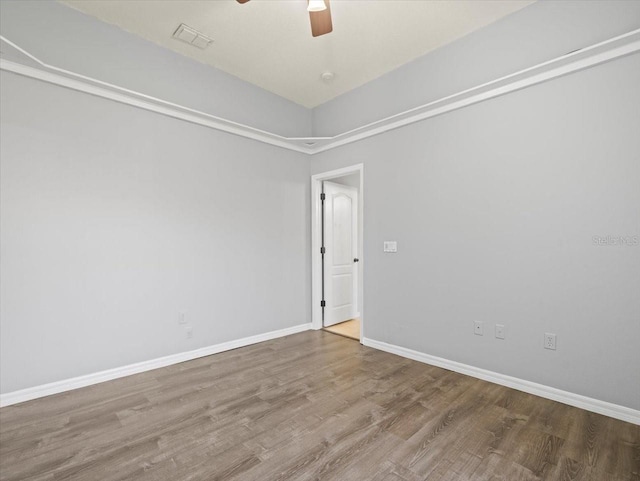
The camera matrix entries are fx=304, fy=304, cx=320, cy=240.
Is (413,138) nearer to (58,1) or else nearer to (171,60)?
(171,60)

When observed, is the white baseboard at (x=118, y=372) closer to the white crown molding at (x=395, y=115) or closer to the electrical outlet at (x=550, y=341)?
the white crown molding at (x=395, y=115)

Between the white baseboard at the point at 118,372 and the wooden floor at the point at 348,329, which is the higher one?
the white baseboard at the point at 118,372

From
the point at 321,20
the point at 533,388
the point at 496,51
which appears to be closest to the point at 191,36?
the point at 321,20

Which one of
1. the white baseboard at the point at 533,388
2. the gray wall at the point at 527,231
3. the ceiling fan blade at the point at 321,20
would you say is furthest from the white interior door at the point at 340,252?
the ceiling fan blade at the point at 321,20

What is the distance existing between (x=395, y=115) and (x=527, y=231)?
1859 millimetres

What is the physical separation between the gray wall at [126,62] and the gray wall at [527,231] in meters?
1.94

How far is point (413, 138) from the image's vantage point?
343 centimetres

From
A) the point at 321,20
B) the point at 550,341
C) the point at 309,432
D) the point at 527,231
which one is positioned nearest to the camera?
the point at 309,432

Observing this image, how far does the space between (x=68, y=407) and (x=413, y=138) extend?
4036 mm

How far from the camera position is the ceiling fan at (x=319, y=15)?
6.64 ft

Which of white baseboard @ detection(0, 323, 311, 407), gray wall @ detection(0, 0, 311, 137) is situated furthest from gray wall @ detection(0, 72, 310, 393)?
gray wall @ detection(0, 0, 311, 137)

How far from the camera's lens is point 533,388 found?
2.56 m

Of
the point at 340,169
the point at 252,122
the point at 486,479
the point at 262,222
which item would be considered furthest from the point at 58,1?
the point at 486,479

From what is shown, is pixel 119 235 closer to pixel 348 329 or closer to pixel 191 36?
pixel 191 36
